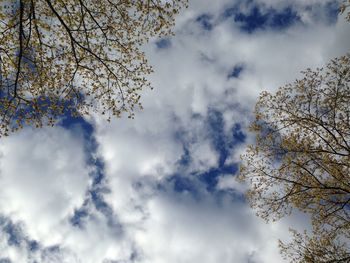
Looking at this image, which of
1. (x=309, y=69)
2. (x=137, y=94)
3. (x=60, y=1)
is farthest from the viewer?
(x=309, y=69)

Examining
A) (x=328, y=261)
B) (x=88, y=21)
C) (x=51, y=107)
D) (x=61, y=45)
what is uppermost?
(x=88, y=21)

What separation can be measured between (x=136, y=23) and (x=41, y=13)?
10.4 ft

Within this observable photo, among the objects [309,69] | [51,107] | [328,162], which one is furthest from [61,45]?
[328,162]

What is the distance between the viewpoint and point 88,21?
33.8 ft

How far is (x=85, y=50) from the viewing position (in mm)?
10602

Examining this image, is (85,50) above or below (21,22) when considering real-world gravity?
above

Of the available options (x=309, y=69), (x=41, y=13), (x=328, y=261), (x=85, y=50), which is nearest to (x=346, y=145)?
(x=309, y=69)

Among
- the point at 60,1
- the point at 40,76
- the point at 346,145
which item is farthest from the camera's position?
the point at 346,145

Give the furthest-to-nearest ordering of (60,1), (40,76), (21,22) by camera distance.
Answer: (40,76)
(60,1)
(21,22)

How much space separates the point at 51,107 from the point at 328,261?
11.7 m

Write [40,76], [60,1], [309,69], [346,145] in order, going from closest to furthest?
[60,1] < [40,76] < [346,145] < [309,69]

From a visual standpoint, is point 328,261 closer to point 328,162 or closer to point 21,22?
point 328,162

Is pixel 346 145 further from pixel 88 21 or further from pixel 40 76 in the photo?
pixel 40 76

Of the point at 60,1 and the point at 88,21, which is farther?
the point at 88,21
